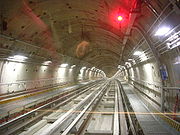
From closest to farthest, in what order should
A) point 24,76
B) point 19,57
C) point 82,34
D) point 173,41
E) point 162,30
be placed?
point 173,41 → point 162,30 → point 19,57 → point 24,76 → point 82,34

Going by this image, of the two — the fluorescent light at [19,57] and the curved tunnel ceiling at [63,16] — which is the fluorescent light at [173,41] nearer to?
the curved tunnel ceiling at [63,16]

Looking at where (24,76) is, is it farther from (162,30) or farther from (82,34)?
(162,30)

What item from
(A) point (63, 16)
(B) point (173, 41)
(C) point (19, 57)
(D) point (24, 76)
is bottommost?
(D) point (24, 76)

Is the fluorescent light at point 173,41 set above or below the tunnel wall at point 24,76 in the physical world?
above

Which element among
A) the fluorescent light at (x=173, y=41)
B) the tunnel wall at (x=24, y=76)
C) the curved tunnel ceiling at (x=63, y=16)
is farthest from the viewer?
the tunnel wall at (x=24, y=76)

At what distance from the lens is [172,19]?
14.6 feet

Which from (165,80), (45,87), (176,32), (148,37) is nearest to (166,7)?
(176,32)

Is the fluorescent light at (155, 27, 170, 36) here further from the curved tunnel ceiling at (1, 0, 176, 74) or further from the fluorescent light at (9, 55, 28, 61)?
the fluorescent light at (9, 55, 28, 61)

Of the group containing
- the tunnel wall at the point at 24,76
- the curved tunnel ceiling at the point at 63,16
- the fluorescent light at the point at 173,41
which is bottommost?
the tunnel wall at the point at 24,76

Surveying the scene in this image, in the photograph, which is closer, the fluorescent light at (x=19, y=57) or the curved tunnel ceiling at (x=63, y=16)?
the curved tunnel ceiling at (x=63, y=16)

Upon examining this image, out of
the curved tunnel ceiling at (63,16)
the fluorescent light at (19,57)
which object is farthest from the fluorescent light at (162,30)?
the fluorescent light at (19,57)

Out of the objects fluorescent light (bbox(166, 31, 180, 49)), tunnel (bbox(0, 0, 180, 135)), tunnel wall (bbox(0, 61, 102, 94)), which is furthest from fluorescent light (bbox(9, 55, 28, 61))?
fluorescent light (bbox(166, 31, 180, 49))

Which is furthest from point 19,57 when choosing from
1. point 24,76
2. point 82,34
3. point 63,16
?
point 82,34

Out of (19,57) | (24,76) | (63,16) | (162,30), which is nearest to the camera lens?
(162,30)
